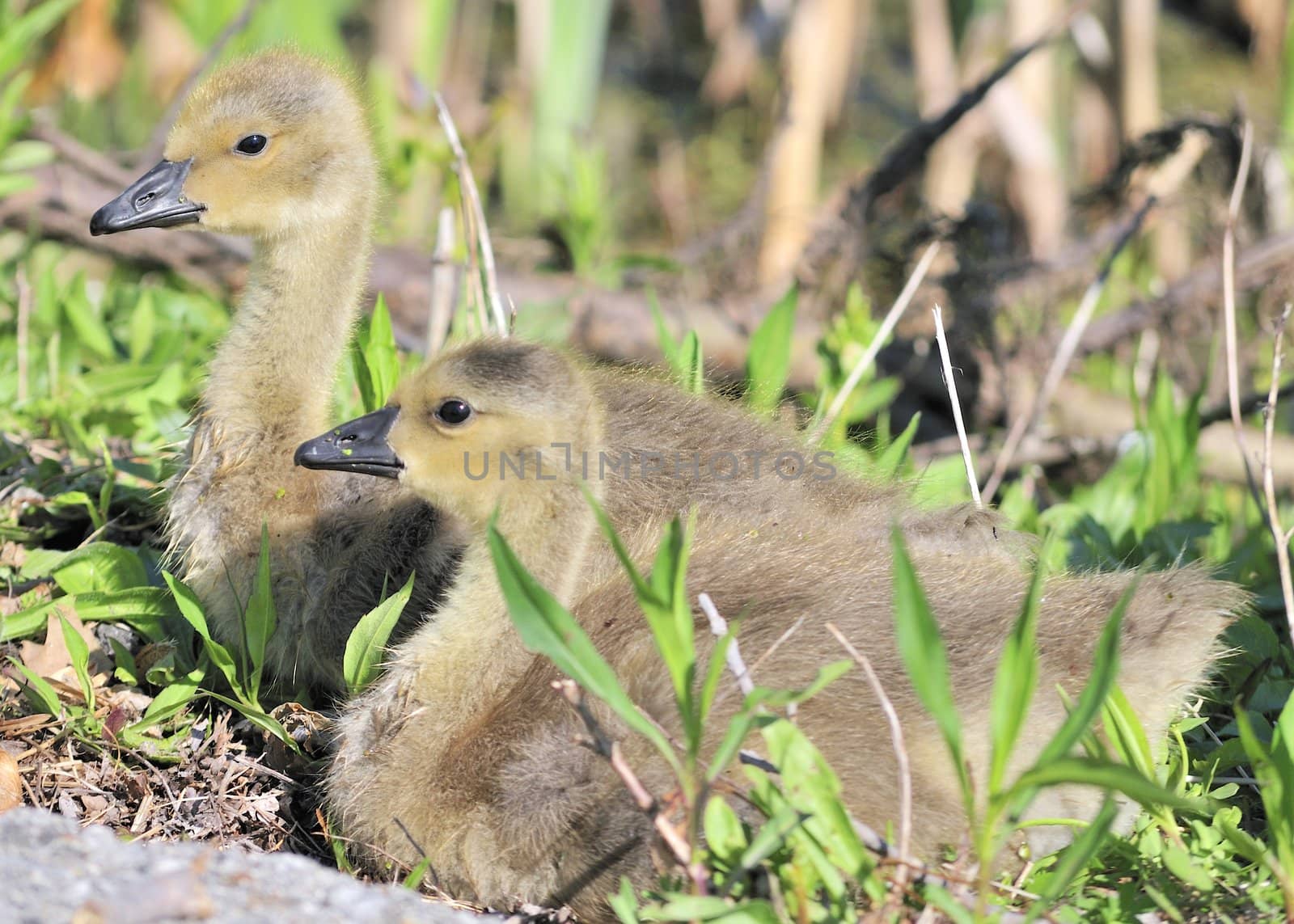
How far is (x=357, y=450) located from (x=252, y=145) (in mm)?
932

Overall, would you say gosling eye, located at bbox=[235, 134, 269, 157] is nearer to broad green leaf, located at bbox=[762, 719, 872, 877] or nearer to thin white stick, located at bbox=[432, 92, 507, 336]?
thin white stick, located at bbox=[432, 92, 507, 336]

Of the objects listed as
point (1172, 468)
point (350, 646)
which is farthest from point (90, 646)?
point (1172, 468)

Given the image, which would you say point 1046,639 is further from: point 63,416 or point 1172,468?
point 63,416

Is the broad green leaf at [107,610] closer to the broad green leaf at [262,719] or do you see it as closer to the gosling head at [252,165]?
the broad green leaf at [262,719]

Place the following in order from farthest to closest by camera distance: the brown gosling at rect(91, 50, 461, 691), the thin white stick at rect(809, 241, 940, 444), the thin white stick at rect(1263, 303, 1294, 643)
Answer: the thin white stick at rect(809, 241, 940, 444)
the brown gosling at rect(91, 50, 461, 691)
the thin white stick at rect(1263, 303, 1294, 643)

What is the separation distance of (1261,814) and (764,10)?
621cm

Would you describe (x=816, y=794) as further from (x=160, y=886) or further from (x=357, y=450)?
(x=357, y=450)

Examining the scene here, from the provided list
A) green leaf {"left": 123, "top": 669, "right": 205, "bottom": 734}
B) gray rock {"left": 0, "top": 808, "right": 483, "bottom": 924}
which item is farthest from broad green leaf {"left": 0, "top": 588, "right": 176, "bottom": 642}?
gray rock {"left": 0, "top": 808, "right": 483, "bottom": 924}

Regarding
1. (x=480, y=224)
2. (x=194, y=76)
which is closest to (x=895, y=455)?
(x=480, y=224)

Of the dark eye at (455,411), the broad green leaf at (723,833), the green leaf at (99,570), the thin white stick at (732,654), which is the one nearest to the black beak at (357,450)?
the dark eye at (455,411)

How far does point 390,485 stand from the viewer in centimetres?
297

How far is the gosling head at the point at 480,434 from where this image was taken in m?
2.54

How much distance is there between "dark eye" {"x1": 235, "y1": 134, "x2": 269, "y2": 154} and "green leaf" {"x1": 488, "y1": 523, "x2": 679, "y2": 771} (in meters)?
1.48

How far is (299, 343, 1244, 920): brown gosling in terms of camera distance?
2.35 metres
